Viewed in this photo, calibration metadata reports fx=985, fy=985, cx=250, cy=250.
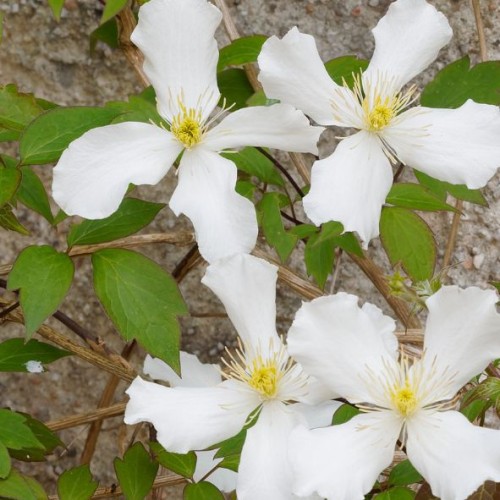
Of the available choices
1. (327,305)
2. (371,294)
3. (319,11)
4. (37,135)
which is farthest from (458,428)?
(319,11)

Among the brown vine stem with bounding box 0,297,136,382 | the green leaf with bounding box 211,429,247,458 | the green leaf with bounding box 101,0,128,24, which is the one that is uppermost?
the green leaf with bounding box 101,0,128,24

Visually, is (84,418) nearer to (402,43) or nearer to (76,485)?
(76,485)

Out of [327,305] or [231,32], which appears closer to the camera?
[327,305]

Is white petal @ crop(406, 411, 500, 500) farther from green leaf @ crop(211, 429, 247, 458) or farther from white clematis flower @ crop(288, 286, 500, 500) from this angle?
green leaf @ crop(211, 429, 247, 458)

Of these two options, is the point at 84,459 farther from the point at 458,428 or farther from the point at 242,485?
the point at 458,428

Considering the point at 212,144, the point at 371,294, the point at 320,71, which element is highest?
the point at 320,71

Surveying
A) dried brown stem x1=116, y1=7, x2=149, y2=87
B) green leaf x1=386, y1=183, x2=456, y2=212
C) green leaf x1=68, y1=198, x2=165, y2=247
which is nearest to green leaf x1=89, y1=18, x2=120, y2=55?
dried brown stem x1=116, y1=7, x2=149, y2=87

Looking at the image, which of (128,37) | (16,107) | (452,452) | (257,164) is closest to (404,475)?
(452,452)
